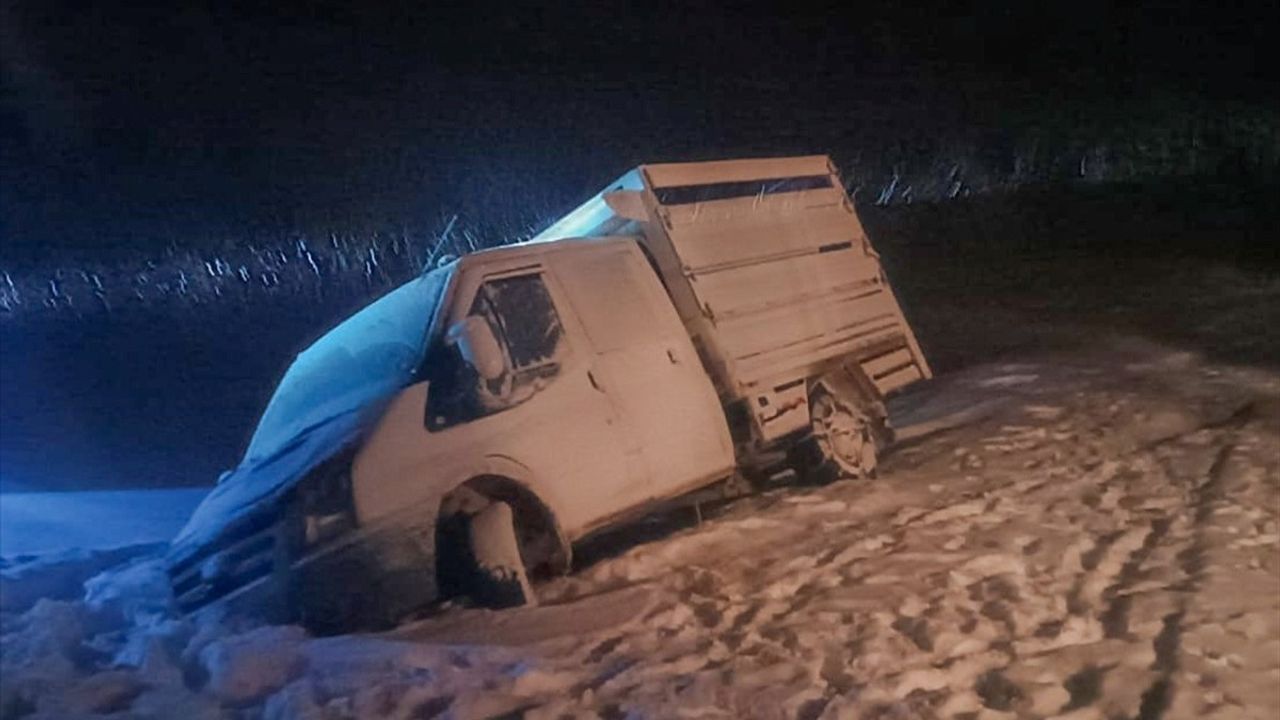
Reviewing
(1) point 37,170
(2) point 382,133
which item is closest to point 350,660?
(2) point 382,133

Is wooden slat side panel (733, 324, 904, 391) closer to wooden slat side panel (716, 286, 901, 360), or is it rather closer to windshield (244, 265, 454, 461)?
wooden slat side panel (716, 286, 901, 360)

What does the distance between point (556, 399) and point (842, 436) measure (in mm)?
1876

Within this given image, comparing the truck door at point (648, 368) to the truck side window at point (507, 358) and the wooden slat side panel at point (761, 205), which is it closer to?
the truck side window at point (507, 358)

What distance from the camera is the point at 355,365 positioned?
4629mm

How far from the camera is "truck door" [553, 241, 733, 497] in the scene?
4.85m

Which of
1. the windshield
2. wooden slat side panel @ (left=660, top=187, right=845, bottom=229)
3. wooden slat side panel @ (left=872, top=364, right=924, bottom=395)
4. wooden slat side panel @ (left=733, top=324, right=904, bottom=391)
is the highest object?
wooden slat side panel @ (left=660, top=187, right=845, bottom=229)

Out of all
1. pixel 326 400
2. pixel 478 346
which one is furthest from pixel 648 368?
pixel 326 400

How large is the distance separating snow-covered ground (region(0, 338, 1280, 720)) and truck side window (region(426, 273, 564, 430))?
2.24 ft

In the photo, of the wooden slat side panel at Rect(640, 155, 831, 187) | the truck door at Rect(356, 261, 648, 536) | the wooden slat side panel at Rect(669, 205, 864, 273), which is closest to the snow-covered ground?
the truck door at Rect(356, 261, 648, 536)

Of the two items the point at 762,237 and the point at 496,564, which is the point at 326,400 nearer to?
the point at 496,564

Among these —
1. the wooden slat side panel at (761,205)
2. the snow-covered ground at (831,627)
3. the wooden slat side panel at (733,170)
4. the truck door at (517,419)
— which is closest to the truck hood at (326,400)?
the truck door at (517,419)

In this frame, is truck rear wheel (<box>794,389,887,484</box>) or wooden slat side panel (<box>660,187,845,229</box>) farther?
truck rear wheel (<box>794,389,887,484</box>)

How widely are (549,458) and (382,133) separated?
1.57 m

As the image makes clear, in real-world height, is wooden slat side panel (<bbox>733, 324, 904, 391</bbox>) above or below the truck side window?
below
